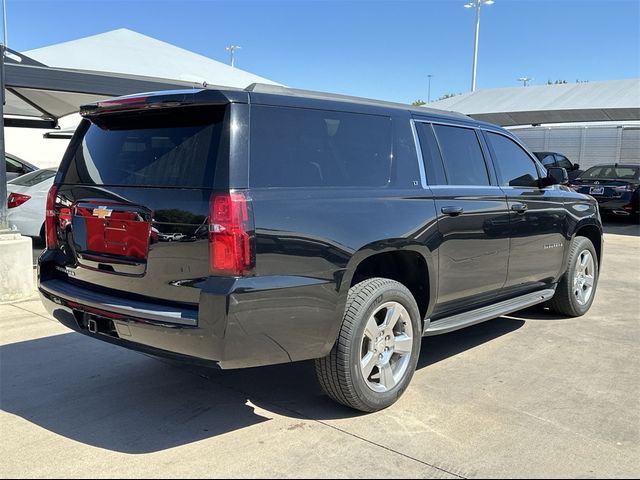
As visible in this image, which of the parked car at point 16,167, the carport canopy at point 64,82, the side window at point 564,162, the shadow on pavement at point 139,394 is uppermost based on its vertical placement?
the carport canopy at point 64,82

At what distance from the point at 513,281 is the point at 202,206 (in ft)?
10.1

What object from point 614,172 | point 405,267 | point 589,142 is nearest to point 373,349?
point 405,267

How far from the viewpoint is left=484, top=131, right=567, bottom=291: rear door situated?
503 centimetres

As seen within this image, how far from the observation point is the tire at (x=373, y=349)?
3523mm

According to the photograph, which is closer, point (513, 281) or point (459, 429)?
point (459, 429)

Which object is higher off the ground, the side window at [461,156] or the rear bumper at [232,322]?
the side window at [461,156]

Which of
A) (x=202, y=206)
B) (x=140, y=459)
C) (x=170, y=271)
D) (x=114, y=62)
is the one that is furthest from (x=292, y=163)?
(x=114, y=62)

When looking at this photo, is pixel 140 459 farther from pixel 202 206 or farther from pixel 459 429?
pixel 459 429

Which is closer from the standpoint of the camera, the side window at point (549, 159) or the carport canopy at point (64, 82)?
the carport canopy at point (64, 82)

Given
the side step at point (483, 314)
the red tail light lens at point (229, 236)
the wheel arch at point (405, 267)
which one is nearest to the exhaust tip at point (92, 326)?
the red tail light lens at point (229, 236)

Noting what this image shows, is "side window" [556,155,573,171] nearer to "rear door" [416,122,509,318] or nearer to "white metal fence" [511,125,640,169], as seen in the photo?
"white metal fence" [511,125,640,169]

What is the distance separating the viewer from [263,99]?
130 inches

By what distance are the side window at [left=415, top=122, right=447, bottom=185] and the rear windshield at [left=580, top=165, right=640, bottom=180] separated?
511 inches

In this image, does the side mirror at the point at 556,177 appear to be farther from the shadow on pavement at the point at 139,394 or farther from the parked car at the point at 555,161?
the parked car at the point at 555,161
